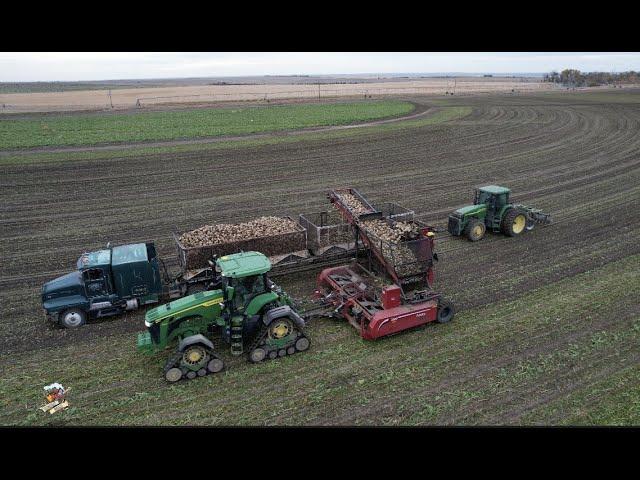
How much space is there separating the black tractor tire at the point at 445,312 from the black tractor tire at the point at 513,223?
6.82 m

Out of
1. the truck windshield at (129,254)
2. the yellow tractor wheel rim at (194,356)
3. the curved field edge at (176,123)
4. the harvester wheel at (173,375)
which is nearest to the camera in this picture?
the harvester wheel at (173,375)

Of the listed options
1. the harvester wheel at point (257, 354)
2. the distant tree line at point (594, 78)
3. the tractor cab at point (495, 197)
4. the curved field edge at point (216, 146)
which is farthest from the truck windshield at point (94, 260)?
the distant tree line at point (594, 78)

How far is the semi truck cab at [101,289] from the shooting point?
11.9 m

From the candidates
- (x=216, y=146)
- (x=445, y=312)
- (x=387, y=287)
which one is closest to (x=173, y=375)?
(x=387, y=287)

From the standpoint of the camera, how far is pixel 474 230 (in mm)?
17062

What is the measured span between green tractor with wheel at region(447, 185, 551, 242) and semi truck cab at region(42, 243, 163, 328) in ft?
35.8

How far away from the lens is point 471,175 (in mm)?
26984

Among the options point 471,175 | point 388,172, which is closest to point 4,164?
point 388,172

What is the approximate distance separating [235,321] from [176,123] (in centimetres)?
3857

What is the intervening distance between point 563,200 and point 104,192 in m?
22.7

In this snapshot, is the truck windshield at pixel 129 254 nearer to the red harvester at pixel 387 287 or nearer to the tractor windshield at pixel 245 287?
the tractor windshield at pixel 245 287

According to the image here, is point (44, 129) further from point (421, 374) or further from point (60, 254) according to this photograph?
point (421, 374)

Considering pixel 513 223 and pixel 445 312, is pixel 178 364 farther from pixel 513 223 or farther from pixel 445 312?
pixel 513 223

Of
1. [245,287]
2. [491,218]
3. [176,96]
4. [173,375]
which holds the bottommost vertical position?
[173,375]
